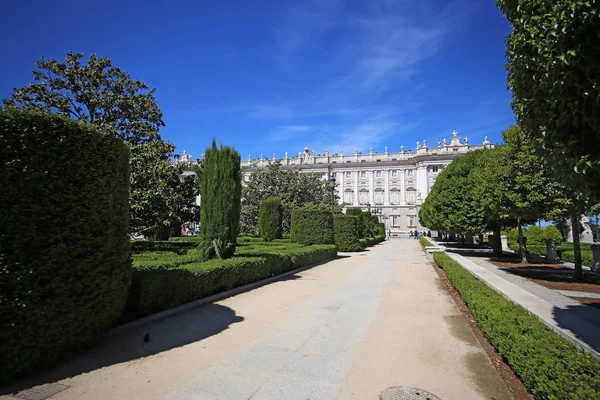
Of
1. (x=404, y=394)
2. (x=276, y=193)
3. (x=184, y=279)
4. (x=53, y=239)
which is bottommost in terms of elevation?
(x=404, y=394)

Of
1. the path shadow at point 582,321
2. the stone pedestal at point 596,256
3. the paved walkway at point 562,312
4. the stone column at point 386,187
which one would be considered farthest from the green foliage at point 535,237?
the stone column at point 386,187

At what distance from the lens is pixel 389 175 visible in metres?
78.1

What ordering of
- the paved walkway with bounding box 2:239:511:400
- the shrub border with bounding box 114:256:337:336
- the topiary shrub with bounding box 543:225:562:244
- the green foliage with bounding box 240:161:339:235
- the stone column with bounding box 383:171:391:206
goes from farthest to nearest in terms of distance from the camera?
the stone column with bounding box 383:171:391:206, the green foliage with bounding box 240:161:339:235, the topiary shrub with bounding box 543:225:562:244, the shrub border with bounding box 114:256:337:336, the paved walkway with bounding box 2:239:511:400

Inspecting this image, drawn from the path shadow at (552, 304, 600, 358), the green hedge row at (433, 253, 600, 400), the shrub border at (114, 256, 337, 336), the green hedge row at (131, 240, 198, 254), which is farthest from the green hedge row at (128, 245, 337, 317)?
the path shadow at (552, 304, 600, 358)

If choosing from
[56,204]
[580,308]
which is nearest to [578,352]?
[580,308]

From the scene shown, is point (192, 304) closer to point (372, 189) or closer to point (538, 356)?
point (538, 356)

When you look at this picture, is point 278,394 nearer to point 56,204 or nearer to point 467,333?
point 56,204

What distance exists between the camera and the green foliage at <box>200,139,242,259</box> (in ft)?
29.6

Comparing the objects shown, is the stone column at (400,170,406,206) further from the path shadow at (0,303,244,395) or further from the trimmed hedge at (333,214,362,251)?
the path shadow at (0,303,244,395)

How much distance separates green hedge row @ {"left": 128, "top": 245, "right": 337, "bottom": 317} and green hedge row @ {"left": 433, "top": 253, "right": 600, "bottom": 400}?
5.46 m

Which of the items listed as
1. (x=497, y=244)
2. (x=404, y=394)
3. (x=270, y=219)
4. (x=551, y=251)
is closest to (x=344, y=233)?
(x=270, y=219)

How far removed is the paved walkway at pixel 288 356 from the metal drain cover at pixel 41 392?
89mm

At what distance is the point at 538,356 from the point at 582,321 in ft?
11.5

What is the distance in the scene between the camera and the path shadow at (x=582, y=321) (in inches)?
188
